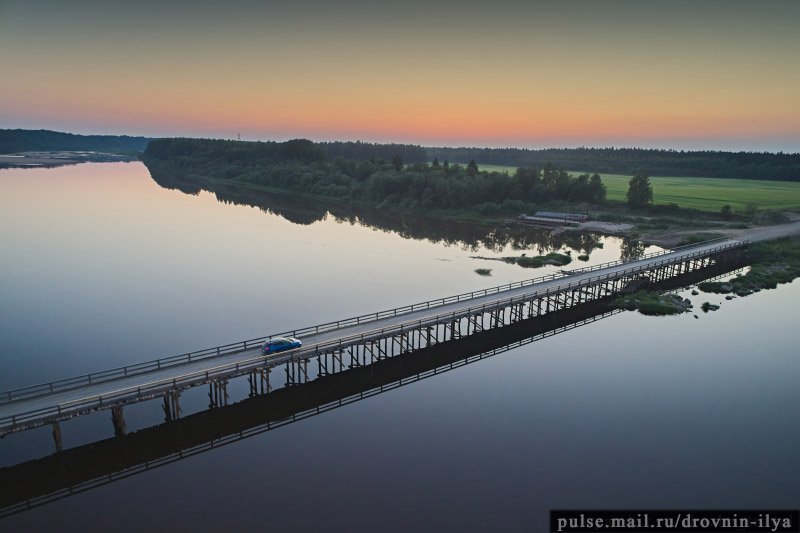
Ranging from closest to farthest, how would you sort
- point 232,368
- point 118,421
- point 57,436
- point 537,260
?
point 57,436 < point 118,421 < point 232,368 < point 537,260

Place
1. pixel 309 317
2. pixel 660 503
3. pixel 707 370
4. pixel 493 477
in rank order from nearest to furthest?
pixel 660 503, pixel 493 477, pixel 707 370, pixel 309 317

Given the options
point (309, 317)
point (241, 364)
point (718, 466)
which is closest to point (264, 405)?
point (241, 364)

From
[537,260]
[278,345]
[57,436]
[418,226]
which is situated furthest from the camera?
[418,226]

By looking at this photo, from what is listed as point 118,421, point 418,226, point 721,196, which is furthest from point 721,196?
point 118,421

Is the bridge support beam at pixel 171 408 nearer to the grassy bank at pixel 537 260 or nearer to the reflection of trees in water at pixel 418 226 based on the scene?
the grassy bank at pixel 537 260

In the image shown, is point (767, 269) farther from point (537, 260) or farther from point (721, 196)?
point (721, 196)

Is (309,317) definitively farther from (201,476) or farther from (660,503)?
(660,503)
